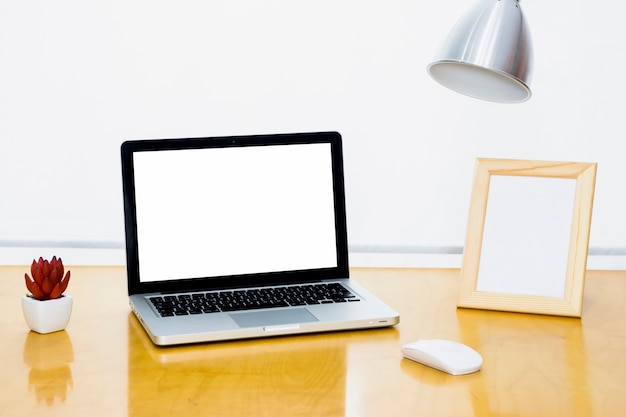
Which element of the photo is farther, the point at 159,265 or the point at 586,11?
the point at 586,11

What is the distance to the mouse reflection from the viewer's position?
1.01 meters

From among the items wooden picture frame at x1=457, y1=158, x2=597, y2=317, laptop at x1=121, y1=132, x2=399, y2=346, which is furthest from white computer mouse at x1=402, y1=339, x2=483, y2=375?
wooden picture frame at x1=457, y1=158, x2=597, y2=317

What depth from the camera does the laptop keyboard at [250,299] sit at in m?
1.27

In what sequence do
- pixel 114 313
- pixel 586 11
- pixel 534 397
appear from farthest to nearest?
pixel 586 11
pixel 114 313
pixel 534 397

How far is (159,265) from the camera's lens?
136 centimetres

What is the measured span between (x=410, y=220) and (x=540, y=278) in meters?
0.38

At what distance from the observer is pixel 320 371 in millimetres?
1095

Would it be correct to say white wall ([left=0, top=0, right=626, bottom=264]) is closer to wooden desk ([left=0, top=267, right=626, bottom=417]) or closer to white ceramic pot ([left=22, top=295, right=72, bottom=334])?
wooden desk ([left=0, top=267, right=626, bottom=417])

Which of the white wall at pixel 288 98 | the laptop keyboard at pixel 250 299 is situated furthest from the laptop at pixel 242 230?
the white wall at pixel 288 98

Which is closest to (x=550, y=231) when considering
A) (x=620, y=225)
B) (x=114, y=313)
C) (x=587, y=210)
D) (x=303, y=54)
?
(x=587, y=210)

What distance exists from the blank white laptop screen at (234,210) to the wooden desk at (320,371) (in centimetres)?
13

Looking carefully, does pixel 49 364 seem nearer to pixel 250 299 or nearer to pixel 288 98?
pixel 250 299

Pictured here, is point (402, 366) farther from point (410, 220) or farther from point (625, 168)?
point (625, 168)

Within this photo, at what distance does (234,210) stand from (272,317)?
24 centimetres
